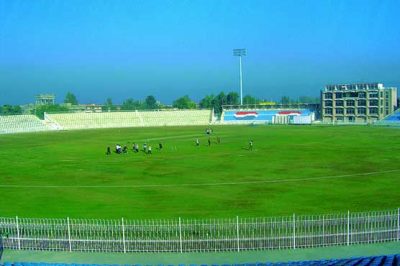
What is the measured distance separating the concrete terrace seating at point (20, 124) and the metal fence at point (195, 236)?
78.8m

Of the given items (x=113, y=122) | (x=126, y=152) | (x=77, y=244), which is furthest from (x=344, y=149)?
(x=113, y=122)

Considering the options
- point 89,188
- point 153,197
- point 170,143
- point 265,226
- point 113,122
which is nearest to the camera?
point 265,226

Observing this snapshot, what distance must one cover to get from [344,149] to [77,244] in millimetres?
38187

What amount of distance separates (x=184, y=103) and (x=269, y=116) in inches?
2154

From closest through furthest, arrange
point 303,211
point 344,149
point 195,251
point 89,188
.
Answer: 1. point 195,251
2. point 303,211
3. point 89,188
4. point 344,149

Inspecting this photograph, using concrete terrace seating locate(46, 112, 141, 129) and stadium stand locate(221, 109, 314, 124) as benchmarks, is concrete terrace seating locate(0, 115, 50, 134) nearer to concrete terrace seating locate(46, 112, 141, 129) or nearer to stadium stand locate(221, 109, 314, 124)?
concrete terrace seating locate(46, 112, 141, 129)

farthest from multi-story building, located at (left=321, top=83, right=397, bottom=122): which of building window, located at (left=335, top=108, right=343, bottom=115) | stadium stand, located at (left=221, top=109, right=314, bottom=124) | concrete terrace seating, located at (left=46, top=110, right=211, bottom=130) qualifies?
concrete terrace seating, located at (left=46, top=110, right=211, bottom=130)

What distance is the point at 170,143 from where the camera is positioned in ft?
199

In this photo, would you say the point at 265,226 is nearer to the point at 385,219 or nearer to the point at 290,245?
the point at 290,245

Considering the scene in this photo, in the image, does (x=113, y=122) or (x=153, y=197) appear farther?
(x=113, y=122)

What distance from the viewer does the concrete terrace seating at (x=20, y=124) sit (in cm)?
9188

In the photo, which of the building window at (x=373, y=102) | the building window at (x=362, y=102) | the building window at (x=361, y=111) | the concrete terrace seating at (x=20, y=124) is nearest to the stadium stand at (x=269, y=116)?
the building window at (x=361, y=111)

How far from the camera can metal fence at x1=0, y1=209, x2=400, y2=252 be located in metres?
16.6

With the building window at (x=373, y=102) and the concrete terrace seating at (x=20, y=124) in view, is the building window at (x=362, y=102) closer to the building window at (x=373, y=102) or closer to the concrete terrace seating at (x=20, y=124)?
the building window at (x=373, y=102)
